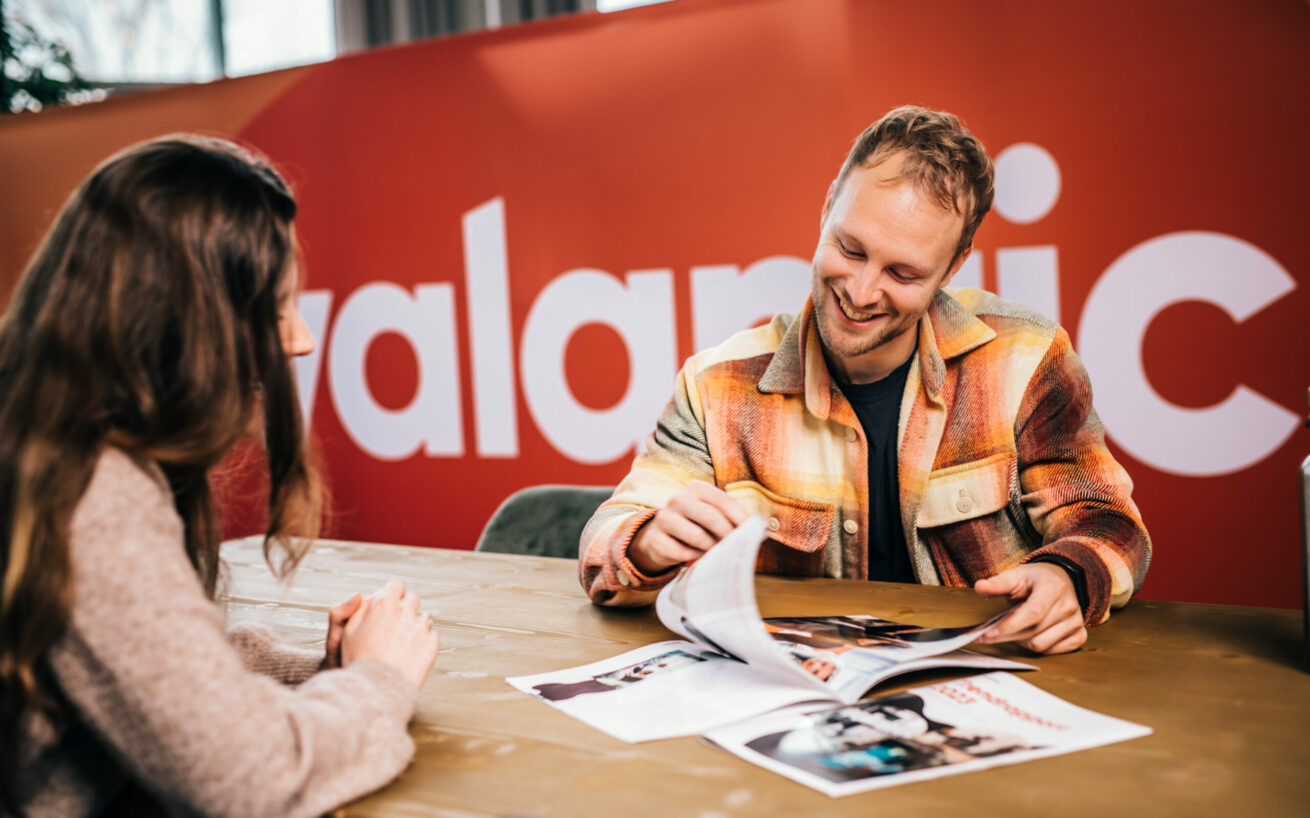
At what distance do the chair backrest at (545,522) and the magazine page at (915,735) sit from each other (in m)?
1.08

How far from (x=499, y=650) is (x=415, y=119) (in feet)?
8.35

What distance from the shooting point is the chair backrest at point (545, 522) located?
1989mm

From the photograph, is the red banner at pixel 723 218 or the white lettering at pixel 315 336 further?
the white lettering at pixel 315 336

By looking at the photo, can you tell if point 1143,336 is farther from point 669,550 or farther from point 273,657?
point 273,657

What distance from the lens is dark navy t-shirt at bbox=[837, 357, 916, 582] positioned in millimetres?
1657

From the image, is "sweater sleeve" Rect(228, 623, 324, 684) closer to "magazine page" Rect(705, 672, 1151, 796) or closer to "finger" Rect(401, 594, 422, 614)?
"finger" Rect(401, 594, 422, 614)

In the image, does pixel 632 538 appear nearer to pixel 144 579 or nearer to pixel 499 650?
pixel 499 650

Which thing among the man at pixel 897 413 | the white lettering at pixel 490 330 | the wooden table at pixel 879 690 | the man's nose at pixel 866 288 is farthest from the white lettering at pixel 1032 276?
the white lettering at pixel 490 330

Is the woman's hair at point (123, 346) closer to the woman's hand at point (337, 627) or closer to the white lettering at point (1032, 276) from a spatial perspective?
the woman's hand at point (337, 627)

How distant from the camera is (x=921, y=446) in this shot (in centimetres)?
161

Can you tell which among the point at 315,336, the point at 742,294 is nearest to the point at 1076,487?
the point at 742,294

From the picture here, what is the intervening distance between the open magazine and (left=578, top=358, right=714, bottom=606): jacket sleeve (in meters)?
0.15

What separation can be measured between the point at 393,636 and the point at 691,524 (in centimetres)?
39

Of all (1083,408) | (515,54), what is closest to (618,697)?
(1083,408)
